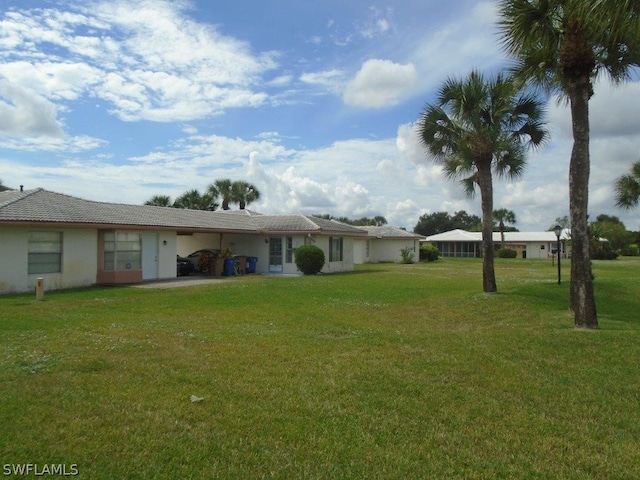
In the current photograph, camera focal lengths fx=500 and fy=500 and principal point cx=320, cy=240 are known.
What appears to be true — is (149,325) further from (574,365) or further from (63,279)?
(63,279)

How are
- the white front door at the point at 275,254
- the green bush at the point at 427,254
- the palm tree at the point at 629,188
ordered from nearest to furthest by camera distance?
the white front door at the point at 275,254, the palm tree at the point at 629,188, the green bush at the point at 427,254

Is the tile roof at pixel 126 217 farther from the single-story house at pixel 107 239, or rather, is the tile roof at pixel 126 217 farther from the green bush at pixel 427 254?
the green bush at pixel 427 254

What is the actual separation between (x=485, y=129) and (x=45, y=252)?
16.2 meters

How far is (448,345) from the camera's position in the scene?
28.6ft

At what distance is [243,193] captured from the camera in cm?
4153

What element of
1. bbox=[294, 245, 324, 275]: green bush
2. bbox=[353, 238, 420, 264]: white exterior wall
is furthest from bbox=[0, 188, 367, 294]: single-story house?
bbox=[353, 238, 420, 264]: white exterior wall

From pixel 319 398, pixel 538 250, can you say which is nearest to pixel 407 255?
pixel 538 250

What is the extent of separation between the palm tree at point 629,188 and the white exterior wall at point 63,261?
3447 centimetres

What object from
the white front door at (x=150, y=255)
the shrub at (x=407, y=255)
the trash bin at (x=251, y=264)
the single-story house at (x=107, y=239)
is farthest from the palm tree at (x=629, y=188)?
the white front door at (x=150, y=255)

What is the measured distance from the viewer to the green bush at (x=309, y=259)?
87.5 ft

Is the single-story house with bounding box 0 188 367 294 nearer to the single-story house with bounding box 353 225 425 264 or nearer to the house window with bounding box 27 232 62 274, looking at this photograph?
the house window with bounding box 27 232 62 274

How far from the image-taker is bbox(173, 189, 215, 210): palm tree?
132 ft

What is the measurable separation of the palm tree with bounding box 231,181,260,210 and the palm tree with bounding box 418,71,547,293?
25602 millimetres

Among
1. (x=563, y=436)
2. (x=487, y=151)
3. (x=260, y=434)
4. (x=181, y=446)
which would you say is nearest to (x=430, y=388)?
(x=563, y=436)
